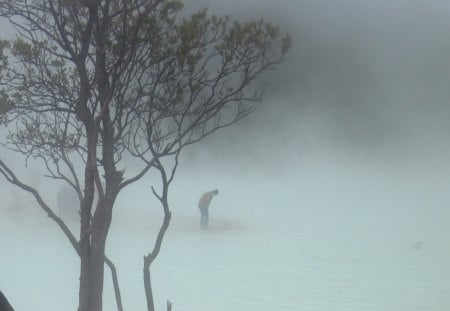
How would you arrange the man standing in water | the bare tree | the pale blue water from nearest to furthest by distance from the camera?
the bare tree → the pale blue water → the man standing in water

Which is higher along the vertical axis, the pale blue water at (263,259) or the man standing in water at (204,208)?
the man standing in water at (204,208)

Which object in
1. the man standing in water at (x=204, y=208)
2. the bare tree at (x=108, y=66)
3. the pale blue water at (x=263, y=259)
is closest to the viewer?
the bare tree at (x=108, y=66)

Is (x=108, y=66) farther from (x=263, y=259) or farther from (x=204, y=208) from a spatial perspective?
(x=204, y=208)

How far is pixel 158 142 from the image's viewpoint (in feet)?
15.0

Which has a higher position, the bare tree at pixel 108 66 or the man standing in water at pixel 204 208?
the man standing in water at pixel 204 208

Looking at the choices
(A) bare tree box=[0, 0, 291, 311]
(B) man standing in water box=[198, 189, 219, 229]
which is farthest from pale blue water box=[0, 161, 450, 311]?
(A) bare tree box=[0, 0, 291, 311]

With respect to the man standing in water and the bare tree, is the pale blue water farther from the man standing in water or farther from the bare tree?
the bare tree

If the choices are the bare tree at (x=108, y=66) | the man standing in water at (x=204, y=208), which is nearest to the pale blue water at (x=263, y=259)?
the man standing in water at (x=204, y=208)

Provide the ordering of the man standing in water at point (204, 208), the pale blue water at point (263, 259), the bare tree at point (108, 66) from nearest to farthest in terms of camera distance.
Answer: the bare tree at point (108, 66)
the pale blue water at point (263, 259)
the man standing in water at point (204, 208)

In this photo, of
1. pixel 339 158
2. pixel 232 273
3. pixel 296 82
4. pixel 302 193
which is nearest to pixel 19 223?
pixel 232 273

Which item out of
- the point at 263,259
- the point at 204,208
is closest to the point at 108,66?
the point at 263,259

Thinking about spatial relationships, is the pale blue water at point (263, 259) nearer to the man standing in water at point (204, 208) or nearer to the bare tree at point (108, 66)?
the man standing in water at point (204, 208)

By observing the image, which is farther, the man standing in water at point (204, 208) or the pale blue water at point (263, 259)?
the man standing in water at point (204, 208)

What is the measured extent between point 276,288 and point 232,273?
1219mm
